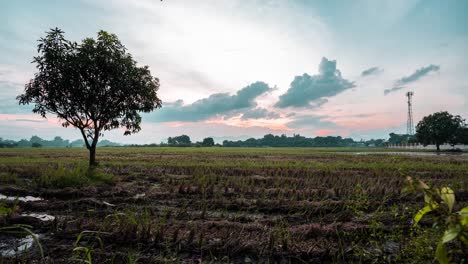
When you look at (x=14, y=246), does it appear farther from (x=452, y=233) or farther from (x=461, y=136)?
(x=461, y=136)

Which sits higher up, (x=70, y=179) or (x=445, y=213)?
(x=445, y=213)

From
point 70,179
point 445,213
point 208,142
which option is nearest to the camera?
point 445,213

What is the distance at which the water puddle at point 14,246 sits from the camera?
4.14m

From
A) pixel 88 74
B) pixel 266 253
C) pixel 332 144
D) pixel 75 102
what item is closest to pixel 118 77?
pixel 88 74

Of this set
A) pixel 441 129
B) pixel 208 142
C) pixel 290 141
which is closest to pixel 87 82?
pixel 441 129

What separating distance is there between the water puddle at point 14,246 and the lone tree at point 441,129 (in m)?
73.3

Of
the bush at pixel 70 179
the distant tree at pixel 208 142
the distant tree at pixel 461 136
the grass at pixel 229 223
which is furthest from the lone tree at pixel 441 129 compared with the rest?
the distant tree at pixel 208 142

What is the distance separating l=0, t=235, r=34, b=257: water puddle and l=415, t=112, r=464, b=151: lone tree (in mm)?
73312

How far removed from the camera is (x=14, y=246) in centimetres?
445

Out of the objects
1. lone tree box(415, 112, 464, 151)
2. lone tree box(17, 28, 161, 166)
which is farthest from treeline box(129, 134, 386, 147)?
lone tree box(17, 28, 161, 166)

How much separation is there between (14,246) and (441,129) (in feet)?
245

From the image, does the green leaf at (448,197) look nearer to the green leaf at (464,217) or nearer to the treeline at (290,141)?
the green leaf at (464,217)

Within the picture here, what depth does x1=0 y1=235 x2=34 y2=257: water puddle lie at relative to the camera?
414 centimetres

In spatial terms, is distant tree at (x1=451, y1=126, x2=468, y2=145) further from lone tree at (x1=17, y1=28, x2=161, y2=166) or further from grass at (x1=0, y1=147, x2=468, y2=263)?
lone tree at (x1=17, y1=28, x2=161, y2=166)
